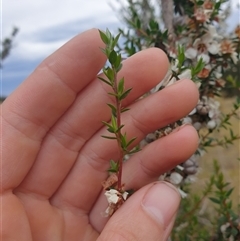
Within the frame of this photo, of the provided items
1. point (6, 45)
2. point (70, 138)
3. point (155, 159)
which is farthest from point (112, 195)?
point (6, 45)

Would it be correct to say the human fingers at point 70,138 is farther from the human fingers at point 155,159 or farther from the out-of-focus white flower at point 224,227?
the out-of-focus white flower at point 224,227

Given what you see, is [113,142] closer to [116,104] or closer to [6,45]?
[116,104]

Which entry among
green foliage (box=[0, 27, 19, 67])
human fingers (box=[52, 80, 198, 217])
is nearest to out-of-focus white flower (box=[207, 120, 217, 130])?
human fingers (box=[52, 80, 198, 217])

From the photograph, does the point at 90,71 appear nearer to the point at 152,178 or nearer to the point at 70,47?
the point at 70,47

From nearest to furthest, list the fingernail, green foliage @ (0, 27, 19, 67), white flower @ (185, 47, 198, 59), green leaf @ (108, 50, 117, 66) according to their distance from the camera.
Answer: green leaf @ (108, 50, 117, 66) → the fingernail → white flower @ (185, 47, 198, 59) → green foliage @ (0, 27, 19, 67)

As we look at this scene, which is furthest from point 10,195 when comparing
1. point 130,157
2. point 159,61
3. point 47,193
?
A: point 159,61

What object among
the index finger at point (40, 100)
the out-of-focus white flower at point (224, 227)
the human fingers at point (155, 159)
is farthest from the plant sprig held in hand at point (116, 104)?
the out-of-focus white flower at point (224, 227)

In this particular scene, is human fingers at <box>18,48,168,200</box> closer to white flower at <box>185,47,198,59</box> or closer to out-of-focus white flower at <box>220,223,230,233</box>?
white flower at <box>185,47,198,59</box>

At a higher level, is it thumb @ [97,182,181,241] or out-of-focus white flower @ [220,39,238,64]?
out-of-focus white flower @ [220,39,238,64]
